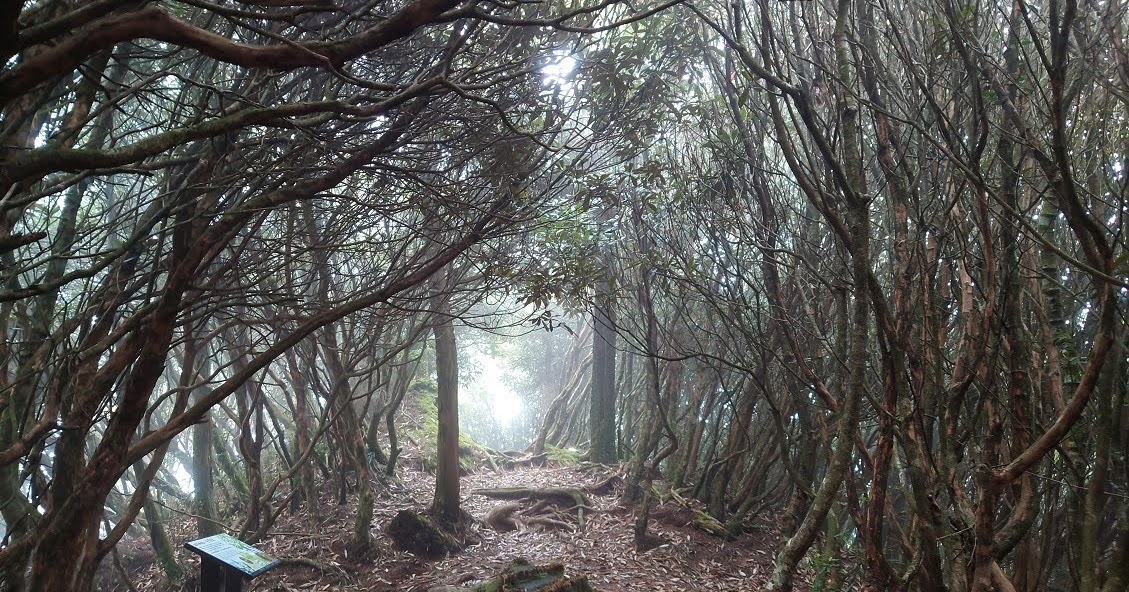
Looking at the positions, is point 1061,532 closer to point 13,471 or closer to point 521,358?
point 13,471

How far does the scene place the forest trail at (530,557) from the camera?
21.3ft

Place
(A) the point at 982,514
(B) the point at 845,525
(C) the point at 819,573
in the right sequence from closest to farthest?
(A) the point at 982,514 → (C) the point at 819,573 → (B) the point at 845,525

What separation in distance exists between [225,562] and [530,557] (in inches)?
155

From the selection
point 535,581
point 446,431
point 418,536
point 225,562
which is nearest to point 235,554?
point 225,562

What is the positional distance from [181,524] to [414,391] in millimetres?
5130

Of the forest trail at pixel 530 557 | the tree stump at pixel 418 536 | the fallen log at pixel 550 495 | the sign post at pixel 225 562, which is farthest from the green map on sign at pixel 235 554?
the fallen log at pixel 550 495

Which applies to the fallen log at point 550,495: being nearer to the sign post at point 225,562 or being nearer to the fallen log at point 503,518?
the fallen log at point 503,518

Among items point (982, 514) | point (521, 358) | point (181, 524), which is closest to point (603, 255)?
point (982, 514)

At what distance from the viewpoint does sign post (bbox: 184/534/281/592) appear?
429cm

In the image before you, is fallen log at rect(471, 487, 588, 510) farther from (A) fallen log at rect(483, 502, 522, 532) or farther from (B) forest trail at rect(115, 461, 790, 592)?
(A) fallen log at rect(483, 502, 522, 532)

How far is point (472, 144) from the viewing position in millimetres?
5195

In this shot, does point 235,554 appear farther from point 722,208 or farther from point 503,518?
point 503,518

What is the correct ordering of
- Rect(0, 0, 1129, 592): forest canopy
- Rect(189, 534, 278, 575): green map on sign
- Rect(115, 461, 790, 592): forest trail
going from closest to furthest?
1. Rect(0, 0, 1129, 592): forest canopy
2. Rect(189, 534, 278, 575): green map on sign
3. Rect(115, 461, 790, 592): forest trail

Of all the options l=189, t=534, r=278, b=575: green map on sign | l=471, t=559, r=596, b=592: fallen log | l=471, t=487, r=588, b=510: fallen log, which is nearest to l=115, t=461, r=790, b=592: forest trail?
l=471, t=487, r=588, b=510: fallen log
